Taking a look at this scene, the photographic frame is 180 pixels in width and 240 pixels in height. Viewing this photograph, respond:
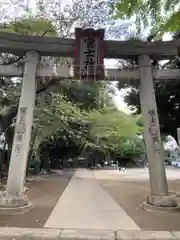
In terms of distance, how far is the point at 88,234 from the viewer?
5965 millimetres

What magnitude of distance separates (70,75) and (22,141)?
2.41 meters

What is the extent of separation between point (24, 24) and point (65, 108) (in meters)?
5.74

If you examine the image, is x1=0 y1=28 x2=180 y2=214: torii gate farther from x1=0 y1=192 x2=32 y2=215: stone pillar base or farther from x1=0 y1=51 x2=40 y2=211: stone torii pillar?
x1=0 y1=192 x2=32 y2=215: stone pillar base

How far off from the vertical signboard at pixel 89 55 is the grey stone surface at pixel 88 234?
184 inches

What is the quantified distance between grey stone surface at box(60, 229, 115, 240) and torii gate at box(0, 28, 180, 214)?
2873 mm

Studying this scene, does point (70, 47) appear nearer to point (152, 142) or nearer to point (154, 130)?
point (154, 130)

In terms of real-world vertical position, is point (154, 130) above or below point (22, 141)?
above

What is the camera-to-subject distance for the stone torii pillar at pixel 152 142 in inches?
346

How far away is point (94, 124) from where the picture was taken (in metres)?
20.8

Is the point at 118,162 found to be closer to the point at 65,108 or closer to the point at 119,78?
the point at 65,108

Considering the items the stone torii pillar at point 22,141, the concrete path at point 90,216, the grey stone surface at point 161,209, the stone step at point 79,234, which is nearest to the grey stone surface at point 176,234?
the stone step at point 79,234

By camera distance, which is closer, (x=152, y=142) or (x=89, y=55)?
(x=152, y=142)

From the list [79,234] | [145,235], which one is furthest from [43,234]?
[145,235]

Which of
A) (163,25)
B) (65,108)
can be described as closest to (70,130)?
(65,108)
